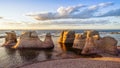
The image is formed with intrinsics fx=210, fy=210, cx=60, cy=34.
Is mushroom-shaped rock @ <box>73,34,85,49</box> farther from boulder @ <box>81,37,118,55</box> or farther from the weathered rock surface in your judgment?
boulder @ <box>81,37,118,55</box>

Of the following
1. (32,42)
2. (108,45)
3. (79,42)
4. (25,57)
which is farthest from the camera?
(79,42)

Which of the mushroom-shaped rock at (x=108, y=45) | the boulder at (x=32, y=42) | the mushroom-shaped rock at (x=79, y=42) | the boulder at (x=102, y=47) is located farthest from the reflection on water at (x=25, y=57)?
the mushroom-shaped rock at (x=79, y=42)

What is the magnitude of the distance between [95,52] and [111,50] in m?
3.15

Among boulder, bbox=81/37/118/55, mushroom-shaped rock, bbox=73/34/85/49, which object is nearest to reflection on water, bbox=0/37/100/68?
boulder, bbox=81/37/118/55

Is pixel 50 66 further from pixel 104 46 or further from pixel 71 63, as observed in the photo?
pixel 104 46

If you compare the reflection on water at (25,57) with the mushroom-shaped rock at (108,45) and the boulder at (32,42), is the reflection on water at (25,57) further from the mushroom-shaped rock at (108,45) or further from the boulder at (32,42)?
the boulder at (32,42)

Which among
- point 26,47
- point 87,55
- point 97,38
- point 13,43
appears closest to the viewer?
point 87,55

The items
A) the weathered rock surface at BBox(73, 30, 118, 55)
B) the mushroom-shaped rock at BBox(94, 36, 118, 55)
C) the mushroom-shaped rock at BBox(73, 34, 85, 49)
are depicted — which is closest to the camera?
the weathered rock surface at BBox(73, 30, 118, 55)

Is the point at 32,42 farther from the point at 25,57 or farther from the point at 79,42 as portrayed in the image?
the point at 25,57

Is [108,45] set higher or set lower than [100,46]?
higher

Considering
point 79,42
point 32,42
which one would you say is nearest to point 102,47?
point 79,42

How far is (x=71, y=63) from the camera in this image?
1176 inches

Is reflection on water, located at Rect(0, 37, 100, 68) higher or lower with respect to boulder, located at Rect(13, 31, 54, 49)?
lower

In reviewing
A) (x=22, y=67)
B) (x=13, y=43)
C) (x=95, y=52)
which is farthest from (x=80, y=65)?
(x=13, y=43)
